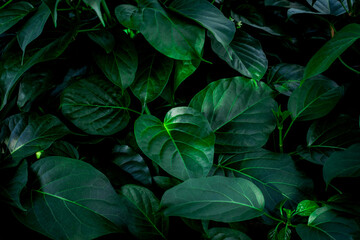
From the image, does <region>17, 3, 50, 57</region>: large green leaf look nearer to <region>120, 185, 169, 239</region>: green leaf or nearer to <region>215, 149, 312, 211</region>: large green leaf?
<region>120, 185, 169, 239</region>: green leaf

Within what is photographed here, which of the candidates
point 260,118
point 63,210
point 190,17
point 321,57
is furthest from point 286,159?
point 63,210

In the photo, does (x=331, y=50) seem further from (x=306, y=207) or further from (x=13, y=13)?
(x=13, y=13)

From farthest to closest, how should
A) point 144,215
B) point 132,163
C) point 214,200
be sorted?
point 132,163 < point 144,215 < point 214,200

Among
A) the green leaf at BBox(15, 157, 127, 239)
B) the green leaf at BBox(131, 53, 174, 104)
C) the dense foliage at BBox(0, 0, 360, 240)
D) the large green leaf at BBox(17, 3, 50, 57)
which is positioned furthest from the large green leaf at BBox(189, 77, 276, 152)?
the large green leaf at BBox(17, 3, 50, 57)

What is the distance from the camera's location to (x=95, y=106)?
85 centimetres

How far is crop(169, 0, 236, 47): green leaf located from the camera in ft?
2.17

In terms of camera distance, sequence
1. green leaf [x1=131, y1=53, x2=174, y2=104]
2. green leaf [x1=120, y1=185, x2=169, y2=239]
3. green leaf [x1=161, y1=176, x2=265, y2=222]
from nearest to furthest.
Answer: green leaf [x1=161, y1=176, x2=265, y2=222] → green leaf [x1=120, y1=185, x2=169, y2=239] → green leaf [x1=131, y1=53, x2=174, y2=104]

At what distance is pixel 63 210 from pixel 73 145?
0.30 meters

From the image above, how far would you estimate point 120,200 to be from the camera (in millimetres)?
669

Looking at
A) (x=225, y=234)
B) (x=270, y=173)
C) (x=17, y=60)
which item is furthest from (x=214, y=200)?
(x=17, y=60)

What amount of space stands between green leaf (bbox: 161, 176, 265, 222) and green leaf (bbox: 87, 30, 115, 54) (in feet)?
1.40

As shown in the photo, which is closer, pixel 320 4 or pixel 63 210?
pixel 63 210

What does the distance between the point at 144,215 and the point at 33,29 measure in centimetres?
54

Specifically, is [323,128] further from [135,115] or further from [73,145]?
[73,145]
